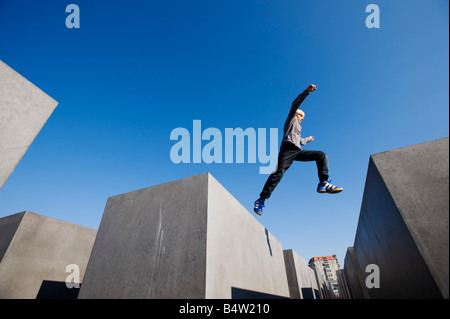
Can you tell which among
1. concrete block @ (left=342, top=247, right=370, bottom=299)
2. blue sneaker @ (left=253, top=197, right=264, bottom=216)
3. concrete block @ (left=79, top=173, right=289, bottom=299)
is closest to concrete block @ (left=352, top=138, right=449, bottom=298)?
blue sneaker @ (left=253, top=197, right=264, bottom=216)

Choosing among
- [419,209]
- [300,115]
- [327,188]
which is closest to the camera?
[419,209]

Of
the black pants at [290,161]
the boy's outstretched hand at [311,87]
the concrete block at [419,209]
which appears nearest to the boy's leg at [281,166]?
the black pants at [290,161]

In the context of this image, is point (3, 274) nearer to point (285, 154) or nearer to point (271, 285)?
point (271, 285)

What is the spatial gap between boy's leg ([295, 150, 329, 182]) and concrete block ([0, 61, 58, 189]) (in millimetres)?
3827

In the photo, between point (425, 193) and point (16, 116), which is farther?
point (16, 116)

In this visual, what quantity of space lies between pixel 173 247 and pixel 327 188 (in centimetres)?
237

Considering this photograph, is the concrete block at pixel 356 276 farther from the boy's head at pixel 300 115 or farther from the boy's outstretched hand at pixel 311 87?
the boy's outstretched hand at pixel 311 87

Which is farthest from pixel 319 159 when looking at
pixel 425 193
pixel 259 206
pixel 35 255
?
pixel 35 255

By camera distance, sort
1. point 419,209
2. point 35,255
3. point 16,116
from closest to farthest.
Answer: point 419,209 < point 16,116 < point 35,255

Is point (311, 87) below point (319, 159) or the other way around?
the other way around

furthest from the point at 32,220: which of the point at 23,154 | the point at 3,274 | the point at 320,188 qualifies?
the point at 320,188

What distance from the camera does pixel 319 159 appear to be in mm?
3428

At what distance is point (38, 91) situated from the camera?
102 inches

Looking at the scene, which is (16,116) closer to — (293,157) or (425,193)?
(293,157)
